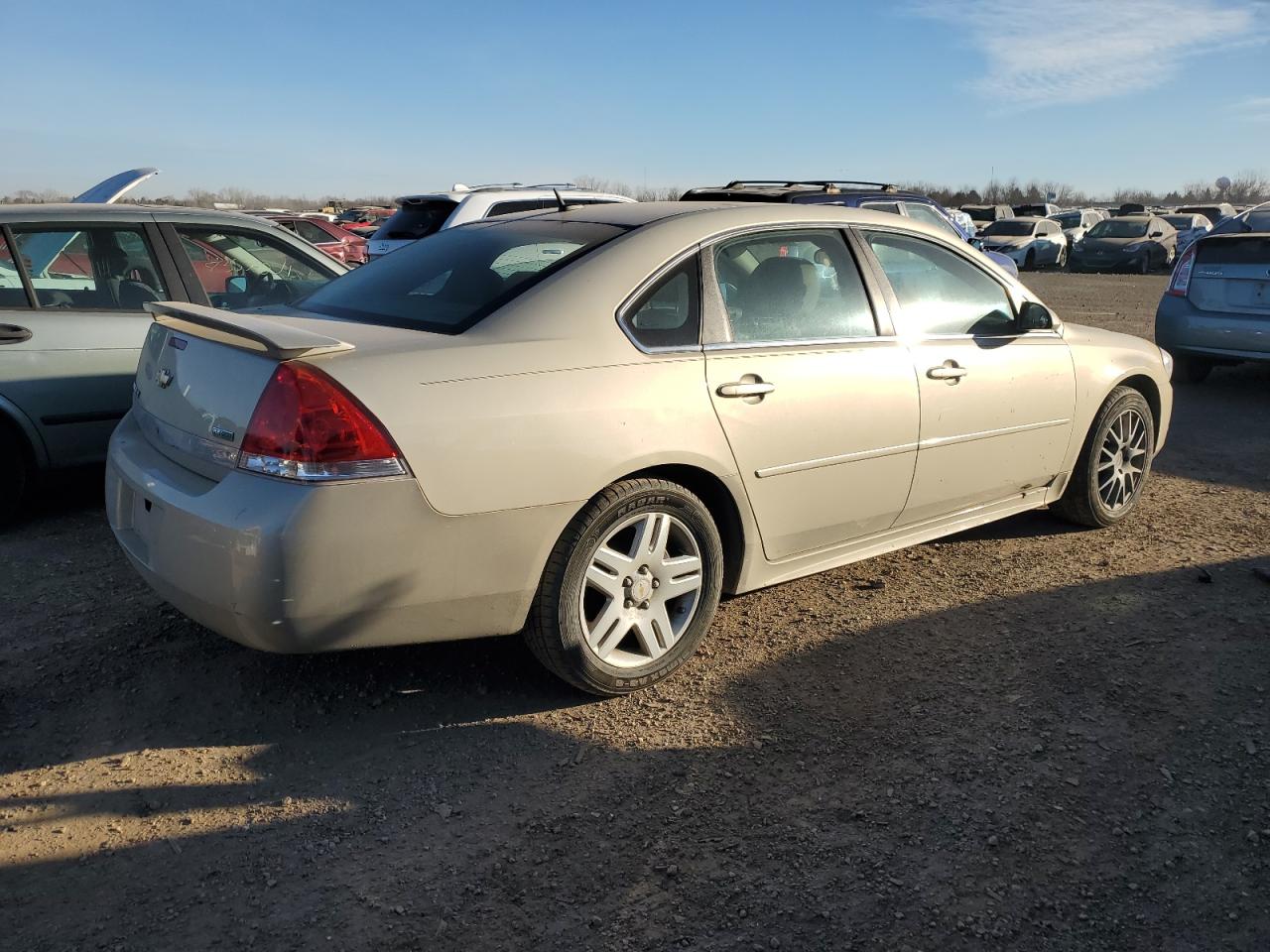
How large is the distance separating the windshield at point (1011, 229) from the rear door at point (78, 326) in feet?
86.6

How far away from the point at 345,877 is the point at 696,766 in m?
1.03

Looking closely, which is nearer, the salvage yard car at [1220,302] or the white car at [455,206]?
the salvage yard car at [1220,302]

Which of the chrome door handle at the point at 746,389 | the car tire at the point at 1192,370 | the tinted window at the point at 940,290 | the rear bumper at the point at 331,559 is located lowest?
the car tire at the point at 1192,370

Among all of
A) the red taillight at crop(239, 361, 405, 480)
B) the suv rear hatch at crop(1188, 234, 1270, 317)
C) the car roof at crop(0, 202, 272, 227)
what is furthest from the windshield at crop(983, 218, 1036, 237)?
the red taillight at crop(239, 361, 405, 480)

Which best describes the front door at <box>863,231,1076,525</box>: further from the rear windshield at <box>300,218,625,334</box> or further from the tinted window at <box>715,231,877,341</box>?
the rear windshield at <box>300,218,625,334</box>

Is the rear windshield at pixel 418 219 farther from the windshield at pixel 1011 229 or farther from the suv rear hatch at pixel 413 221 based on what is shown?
the windshield at pixel 1011 229

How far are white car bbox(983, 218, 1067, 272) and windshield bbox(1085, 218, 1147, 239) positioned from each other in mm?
1435

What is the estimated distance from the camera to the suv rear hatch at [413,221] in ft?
36.9

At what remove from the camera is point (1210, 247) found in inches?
353

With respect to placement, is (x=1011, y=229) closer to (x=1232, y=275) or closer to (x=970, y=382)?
(x=1232, y=275)

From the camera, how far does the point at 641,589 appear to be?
350 centimetres

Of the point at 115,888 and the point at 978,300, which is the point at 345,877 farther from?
the point at 978,300

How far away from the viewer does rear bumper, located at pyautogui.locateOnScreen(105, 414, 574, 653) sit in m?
2.86

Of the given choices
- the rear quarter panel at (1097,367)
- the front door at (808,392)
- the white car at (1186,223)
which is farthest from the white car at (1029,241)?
the front door at (808,392)
